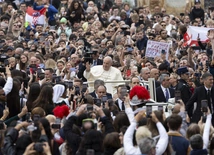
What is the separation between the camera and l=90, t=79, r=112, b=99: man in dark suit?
22234 mm

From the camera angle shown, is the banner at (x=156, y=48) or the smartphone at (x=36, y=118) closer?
the smartphone at (x=36, y=118)

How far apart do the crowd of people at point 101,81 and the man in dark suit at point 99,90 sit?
2 cm

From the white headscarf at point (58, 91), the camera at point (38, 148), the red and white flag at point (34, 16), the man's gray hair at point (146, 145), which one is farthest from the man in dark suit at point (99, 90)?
the red and white flag at point (34, 16)

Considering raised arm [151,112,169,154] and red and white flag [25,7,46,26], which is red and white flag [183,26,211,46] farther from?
raised arm [151,112,169,154]

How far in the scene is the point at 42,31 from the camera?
111ft

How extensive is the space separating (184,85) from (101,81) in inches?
60.4

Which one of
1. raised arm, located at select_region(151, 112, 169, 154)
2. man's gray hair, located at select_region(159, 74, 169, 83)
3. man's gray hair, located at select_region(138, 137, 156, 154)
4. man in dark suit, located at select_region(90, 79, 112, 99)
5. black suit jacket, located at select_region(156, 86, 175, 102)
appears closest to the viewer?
man's gray hair, located at select_region(138, 137, 156, 154)

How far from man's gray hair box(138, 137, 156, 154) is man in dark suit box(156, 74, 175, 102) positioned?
7.01 meters

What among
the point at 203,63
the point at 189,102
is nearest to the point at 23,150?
the point at 189,102

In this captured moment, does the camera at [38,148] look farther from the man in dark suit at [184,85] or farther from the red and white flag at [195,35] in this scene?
the red and white flag at [195,35]

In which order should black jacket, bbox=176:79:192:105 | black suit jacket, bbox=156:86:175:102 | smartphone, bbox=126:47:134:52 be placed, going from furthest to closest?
smartphone, bbox=126:47:134:52, black suit jacket, bbox=156:86:175:102, black jacket, bbox=176:79:192:105

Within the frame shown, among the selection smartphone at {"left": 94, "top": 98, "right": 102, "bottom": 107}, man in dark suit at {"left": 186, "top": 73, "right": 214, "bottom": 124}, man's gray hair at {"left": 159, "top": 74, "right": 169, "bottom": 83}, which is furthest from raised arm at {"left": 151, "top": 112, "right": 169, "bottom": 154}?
man's gray hair at {"left": 159, "top": 74, "right": 169, "bottom": 83}

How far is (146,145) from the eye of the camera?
53.3 feet

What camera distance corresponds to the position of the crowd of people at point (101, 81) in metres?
17.2
